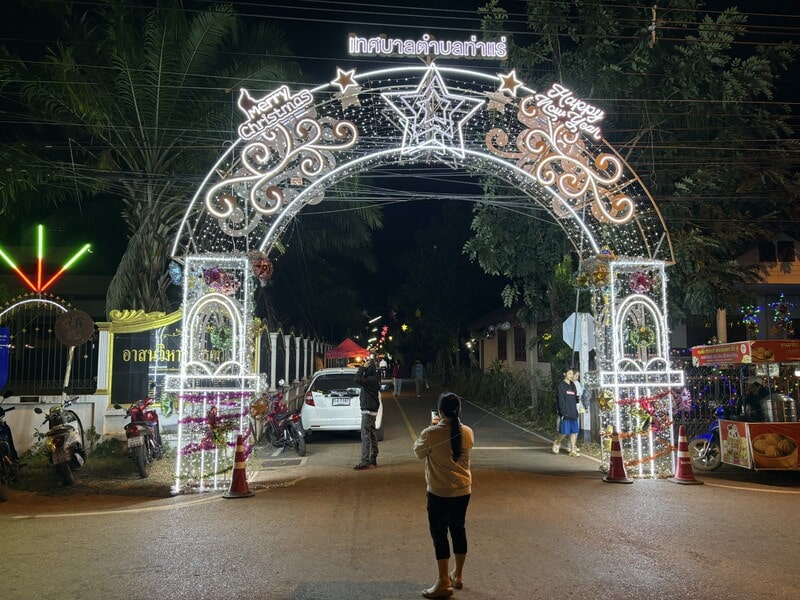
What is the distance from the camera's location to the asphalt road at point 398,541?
5.58 meters

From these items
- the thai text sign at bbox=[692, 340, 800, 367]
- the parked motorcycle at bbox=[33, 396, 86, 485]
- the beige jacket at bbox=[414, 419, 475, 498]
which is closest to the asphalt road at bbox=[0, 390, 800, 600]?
the parked motorcycle at bbox=[33, 396, 86, 485]

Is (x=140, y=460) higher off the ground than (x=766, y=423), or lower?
lower

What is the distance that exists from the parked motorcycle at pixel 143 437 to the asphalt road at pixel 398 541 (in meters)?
1.30

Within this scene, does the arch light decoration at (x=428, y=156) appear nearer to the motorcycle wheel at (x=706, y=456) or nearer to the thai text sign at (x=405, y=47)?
the thai text sign at (x=405, y=47)

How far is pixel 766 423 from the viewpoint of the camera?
10.7m

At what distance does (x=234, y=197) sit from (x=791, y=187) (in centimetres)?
1269

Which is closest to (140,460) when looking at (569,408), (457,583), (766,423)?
(457,583)

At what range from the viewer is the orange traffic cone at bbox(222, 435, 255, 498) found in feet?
30.7

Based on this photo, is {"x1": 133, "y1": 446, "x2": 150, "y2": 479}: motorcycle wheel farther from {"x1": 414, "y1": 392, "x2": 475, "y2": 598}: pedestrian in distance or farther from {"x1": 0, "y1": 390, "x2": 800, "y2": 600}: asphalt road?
{"x1": 414, "y1": 392, "x2": 475, "y2": 598}: pedestrian in distance

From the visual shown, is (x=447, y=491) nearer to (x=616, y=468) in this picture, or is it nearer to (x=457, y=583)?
(x=457, y=583)

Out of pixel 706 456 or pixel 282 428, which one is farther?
pixel 282 428

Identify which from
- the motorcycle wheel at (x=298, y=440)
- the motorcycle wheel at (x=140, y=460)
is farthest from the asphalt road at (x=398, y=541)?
the motorcycle wheel at (x=298, y=440)

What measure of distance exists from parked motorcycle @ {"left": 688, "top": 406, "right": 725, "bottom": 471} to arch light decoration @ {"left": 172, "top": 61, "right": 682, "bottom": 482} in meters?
0.89

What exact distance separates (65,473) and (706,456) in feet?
34.8
